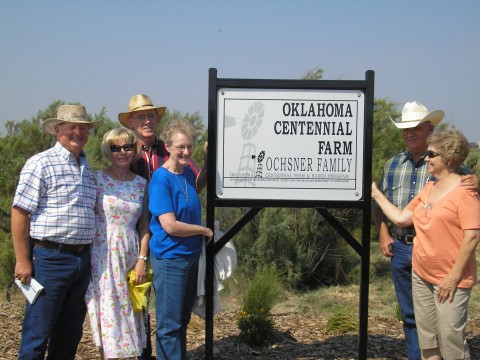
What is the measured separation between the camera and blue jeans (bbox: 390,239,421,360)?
14.3 feet

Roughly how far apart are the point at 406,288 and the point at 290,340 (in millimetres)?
1466

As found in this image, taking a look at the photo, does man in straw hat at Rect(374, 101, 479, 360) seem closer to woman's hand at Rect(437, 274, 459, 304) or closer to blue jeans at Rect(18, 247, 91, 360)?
woman's hand at Rect(437, 274, 459, 304)

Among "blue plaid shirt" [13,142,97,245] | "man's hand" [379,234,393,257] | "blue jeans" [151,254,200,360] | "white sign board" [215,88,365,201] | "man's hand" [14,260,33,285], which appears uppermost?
"white sign board" [215,88,365,201]

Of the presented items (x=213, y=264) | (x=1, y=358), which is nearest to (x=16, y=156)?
(x=1, y=358)

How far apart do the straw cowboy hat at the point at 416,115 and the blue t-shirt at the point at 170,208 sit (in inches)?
65.9

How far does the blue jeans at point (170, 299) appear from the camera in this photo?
13.1 ft

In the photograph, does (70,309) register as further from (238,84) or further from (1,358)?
(238,84)

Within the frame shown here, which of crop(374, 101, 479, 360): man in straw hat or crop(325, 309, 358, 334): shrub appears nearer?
crop(374, 101, 479, 360): man in straw hat

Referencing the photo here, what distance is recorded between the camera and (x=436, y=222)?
368 centimetres

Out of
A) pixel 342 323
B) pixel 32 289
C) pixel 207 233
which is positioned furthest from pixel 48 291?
pixel 342 323

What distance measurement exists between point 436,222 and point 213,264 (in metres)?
1.64

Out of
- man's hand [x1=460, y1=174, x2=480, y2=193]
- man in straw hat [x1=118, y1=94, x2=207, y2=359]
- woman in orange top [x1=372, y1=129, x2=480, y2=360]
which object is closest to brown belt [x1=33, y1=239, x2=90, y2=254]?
man in straw hat [x1=118, y1=94, x2=207, y2=359]

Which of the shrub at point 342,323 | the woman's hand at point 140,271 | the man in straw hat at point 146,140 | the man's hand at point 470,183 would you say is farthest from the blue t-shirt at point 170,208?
the shrub at point 342,323

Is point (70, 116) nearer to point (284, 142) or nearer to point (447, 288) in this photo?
point (284, 142)
